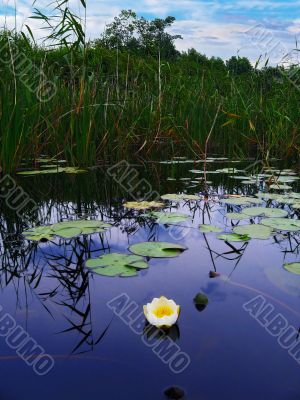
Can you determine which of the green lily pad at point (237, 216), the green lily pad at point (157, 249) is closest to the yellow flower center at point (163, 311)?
the green lily pad at point (157, 249)

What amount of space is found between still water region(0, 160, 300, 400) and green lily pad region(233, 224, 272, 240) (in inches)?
1.2

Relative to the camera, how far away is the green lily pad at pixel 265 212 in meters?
2.19

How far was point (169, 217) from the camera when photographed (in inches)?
83.9

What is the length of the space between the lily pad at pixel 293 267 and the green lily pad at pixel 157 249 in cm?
38

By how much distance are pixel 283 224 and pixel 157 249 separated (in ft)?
2.18

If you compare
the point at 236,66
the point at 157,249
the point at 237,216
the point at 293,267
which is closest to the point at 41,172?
the point at 237,216

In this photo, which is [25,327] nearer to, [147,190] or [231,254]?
[231,254]

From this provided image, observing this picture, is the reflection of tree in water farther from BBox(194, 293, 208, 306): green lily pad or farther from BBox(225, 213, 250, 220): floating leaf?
BBox(194, 293, 208, 306): green lily pad

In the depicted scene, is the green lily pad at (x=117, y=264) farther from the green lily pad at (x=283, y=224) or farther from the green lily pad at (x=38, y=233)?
the green lily pad at (x=283, y=224)

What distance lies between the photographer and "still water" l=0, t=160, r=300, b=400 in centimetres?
90

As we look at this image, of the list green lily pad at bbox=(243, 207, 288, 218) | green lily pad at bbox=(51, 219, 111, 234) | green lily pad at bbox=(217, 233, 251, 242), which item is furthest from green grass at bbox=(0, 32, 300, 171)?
green lily pad at bbox=(217, 233, 251, 242)

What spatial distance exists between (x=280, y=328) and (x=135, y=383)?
0.43 metres

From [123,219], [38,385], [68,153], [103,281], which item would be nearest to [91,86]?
[68,153]

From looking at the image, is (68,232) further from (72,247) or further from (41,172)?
(41,172)
